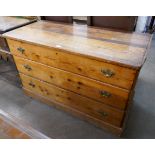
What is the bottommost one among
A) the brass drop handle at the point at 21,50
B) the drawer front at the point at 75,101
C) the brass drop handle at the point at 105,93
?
the drawer front at the point at 75,101

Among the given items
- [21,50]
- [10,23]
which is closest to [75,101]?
[21,50]

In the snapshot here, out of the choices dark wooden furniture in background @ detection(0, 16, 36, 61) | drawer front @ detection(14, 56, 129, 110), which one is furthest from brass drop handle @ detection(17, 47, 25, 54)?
dark wooden furniture in background @ detection(0, 16, 36, 61)

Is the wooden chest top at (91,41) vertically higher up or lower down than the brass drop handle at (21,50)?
higher up

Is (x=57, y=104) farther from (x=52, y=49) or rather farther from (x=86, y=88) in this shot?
(x=52, y=49)

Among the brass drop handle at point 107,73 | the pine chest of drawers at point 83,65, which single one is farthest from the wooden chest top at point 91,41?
the brass drop handle at point 107,73

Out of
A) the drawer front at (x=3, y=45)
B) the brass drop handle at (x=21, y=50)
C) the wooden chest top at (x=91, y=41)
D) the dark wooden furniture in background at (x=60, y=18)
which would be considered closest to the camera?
the wooden chest top at (x=91, y=41)

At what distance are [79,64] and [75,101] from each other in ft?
1.67

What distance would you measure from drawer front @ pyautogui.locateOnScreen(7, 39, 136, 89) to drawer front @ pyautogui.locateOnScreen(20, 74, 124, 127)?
32 centimetres

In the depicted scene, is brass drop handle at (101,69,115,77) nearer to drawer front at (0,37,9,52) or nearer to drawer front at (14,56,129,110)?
drawer front at (14,56,129,110)

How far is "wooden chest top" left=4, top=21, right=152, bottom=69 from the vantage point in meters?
1.11

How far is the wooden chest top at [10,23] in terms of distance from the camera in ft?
5.68

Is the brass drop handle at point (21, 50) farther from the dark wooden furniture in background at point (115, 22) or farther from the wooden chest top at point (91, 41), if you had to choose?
the dark wooden furniture in background at point (115, 22)
